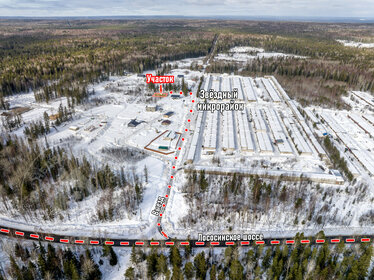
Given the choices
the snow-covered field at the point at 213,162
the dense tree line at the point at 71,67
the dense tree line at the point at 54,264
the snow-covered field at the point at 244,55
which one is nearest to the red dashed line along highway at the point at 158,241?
the snow-covered field at the point at 213,162

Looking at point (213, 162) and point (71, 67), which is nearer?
point (213, 162)

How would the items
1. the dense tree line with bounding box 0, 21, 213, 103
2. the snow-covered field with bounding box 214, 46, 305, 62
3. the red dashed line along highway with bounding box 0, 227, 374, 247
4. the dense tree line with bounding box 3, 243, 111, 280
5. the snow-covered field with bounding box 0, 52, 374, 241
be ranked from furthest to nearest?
1. the snow-covered field with bounding box 214, 46, 305, 62
2. the dense tree line with bounding box 0, 21, 213, 103
3. the snow-covered field with bounding box 0, 52, 374, 241
4. the red dashed line along highway with bounding box 0, 227, 374, 247
5. the dense tree line with bounding box 3, 243, 111, 280

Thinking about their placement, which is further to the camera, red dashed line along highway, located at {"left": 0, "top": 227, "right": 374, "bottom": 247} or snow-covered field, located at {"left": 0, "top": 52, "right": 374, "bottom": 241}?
snow-covered field, located at {"left": 0, "top": 52, "right": 374, "bottom": 241}

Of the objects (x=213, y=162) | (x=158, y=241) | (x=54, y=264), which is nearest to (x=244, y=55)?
(x=213, y=162)

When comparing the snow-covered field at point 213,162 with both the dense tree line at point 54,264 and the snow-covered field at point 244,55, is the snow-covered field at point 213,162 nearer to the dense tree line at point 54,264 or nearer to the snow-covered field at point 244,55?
the dense tree line at point 54,264

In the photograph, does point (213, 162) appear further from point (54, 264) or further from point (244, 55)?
point (244, 55)

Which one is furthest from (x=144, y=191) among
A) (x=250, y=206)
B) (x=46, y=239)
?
(x=250, y=206)

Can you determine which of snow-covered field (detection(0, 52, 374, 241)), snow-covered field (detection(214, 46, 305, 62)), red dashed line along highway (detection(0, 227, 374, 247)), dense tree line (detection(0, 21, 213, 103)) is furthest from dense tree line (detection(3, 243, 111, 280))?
snow-covered field (detection(214, 46, 305, 62))

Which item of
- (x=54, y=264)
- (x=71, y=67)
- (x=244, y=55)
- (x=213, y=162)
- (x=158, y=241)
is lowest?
(x=158, y=241)

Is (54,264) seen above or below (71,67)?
below

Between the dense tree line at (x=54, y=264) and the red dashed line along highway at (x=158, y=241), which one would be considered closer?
the dense tree line at (x=54, y=264)

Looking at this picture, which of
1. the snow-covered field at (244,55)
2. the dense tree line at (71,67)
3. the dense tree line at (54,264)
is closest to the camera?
the dense tree line at (54,264)

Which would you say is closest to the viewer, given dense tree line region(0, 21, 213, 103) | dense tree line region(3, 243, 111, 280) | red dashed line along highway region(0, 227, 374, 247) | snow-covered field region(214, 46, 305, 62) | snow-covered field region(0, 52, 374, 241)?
dense tree line region(3, 243, 111, 280)

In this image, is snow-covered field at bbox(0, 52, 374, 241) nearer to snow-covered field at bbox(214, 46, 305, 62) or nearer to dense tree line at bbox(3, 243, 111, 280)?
dense tree line at bbox(3, 243, 111, 280)
